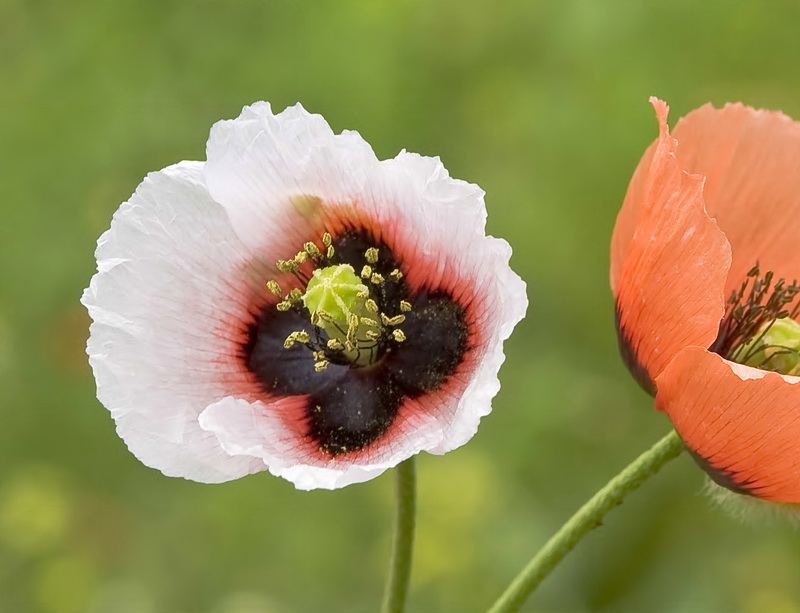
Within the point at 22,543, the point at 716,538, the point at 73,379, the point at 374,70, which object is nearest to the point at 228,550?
the point at 22,543

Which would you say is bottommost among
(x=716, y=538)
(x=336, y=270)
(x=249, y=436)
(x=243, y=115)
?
(x=716, y=538)

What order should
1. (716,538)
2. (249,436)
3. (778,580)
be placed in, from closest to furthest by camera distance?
(249,436) < (778,580) < (716,538)

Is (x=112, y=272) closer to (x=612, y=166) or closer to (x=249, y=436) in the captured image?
(x=249, y=436)

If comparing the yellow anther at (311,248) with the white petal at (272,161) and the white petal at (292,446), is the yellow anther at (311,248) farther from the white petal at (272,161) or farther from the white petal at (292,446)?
the white petal at (292,446)

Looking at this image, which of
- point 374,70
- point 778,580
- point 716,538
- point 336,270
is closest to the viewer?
point 336,270

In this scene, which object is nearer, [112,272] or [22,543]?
[112,272]

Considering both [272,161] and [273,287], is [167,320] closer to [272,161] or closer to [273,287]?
[273,287]

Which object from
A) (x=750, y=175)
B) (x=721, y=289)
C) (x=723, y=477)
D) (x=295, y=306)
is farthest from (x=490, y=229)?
(x=721, y=289)
